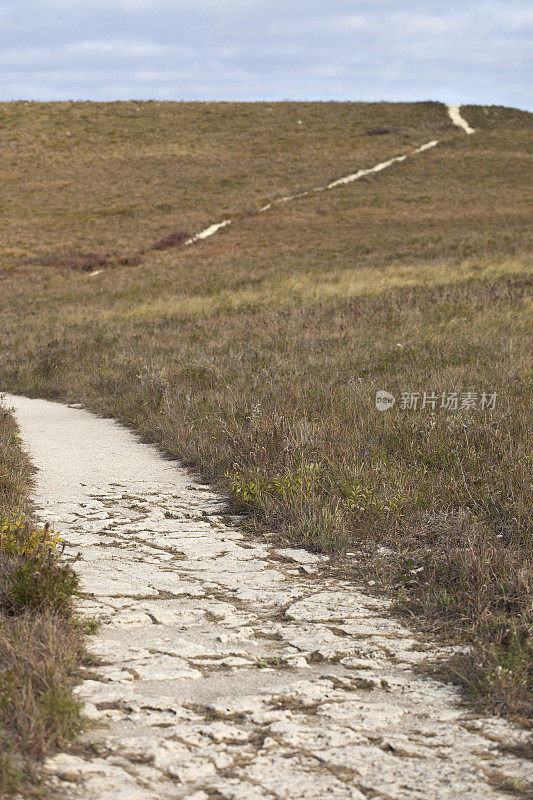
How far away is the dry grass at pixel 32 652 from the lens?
7.58 feet

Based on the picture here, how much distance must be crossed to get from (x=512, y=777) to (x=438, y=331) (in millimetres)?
10544

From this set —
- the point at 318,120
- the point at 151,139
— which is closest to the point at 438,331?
the point at 151,139

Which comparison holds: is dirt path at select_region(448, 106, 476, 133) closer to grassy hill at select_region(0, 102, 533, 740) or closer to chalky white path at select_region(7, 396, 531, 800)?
grassy hill at select_region(0, 102, 533, 740)

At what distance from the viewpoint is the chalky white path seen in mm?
2311

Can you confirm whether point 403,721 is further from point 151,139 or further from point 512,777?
point 151,139

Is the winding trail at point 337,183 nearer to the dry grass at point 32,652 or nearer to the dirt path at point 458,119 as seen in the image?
the dirt path at point 458,119

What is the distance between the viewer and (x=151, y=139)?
52.9 metres

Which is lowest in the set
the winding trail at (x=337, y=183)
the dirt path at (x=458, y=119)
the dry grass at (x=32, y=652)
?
the dry grass at (x=32, y=652)

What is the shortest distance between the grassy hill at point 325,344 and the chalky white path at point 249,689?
31 centimetres

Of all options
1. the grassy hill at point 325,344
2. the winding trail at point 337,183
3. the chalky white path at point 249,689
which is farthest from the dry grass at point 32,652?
the winding trail at point 337,183

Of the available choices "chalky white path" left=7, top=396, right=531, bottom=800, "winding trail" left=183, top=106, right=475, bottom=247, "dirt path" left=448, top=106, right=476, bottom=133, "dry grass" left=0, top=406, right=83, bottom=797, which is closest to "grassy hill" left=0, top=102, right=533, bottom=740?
"chalky white path" left=7, top=396, right=531, bottom=800

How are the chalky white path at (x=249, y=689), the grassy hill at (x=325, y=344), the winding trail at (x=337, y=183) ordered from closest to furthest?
the chalky white path at (x=249, y=689), the grassy hill at (x=325, y=344), the winding trail at (x=337, y=183)

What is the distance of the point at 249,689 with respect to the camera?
9.55ft

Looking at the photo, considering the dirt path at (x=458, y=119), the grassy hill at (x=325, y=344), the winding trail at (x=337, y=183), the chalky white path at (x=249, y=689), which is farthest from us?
the dirt path at (x=458, y=119)
